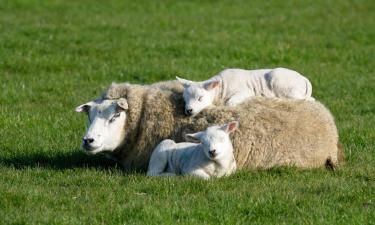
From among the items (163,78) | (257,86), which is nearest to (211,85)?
(257,86)

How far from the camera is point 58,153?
11711 mm

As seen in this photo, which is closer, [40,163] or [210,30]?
[40,163]

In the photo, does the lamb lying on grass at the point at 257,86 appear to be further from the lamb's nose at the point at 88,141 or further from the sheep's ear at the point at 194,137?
the lamb's nose at the point at 88,141

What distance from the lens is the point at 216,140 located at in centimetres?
993

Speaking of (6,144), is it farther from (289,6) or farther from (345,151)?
(289,6)

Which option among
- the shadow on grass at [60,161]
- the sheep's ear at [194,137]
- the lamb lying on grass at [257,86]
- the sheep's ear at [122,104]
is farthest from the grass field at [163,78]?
the lamb lying on grass at [257,86]

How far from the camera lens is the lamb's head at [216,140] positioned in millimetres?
9867

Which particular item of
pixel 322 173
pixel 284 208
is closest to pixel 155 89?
pixel 322 173

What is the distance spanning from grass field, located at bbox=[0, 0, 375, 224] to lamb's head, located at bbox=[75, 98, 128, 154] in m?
0.31

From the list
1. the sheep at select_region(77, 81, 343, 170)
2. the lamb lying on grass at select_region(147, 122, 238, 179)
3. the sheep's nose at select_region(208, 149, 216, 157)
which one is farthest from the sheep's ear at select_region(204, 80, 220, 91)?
the sheep's nose at select_region(208, 149, 216, 157)

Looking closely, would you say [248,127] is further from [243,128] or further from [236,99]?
[236,99]

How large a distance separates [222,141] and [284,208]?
134cm

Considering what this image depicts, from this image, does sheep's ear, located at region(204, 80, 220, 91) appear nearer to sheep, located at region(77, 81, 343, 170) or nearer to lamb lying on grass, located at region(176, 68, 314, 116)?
lamb lying on grass, located at region(176, 68, 314, 116)

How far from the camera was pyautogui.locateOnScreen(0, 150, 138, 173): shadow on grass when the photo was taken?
11133mm
